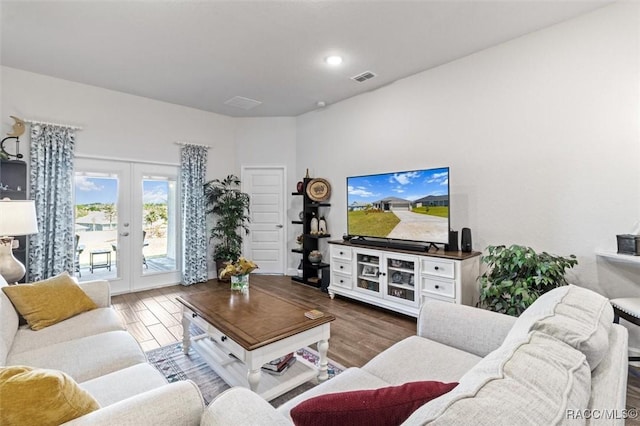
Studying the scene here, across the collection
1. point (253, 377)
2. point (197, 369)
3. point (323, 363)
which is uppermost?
point (253, 377)

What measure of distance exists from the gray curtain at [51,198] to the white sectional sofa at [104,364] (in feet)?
6.69

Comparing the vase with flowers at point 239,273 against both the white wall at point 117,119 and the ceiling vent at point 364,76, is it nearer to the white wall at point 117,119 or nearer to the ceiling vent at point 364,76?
the ceiling vent at point 364,76

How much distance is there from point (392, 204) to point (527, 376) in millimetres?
3059

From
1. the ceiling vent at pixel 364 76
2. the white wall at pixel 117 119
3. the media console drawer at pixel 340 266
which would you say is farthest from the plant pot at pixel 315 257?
the ceiling vent at pixel 364 76

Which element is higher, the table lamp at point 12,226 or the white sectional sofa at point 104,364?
the table lamp at point 12,226

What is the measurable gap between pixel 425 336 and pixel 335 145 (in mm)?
3601

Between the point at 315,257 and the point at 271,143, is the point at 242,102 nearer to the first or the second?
the point at 271,143

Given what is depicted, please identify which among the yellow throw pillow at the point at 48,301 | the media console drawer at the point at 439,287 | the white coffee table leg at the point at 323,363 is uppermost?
the yellow throw pillow at the point at 48,301

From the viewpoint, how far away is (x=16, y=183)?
3.56 metres

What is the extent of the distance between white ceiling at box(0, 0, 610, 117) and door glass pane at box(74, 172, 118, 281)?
1378 millimetres

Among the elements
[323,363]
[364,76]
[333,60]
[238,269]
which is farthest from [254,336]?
[364,76]

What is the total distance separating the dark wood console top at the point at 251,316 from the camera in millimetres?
1836

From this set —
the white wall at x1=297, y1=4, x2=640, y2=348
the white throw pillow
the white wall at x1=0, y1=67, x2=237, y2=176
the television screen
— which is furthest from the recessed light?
the white throw pillow

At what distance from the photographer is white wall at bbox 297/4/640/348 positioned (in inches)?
98.3
